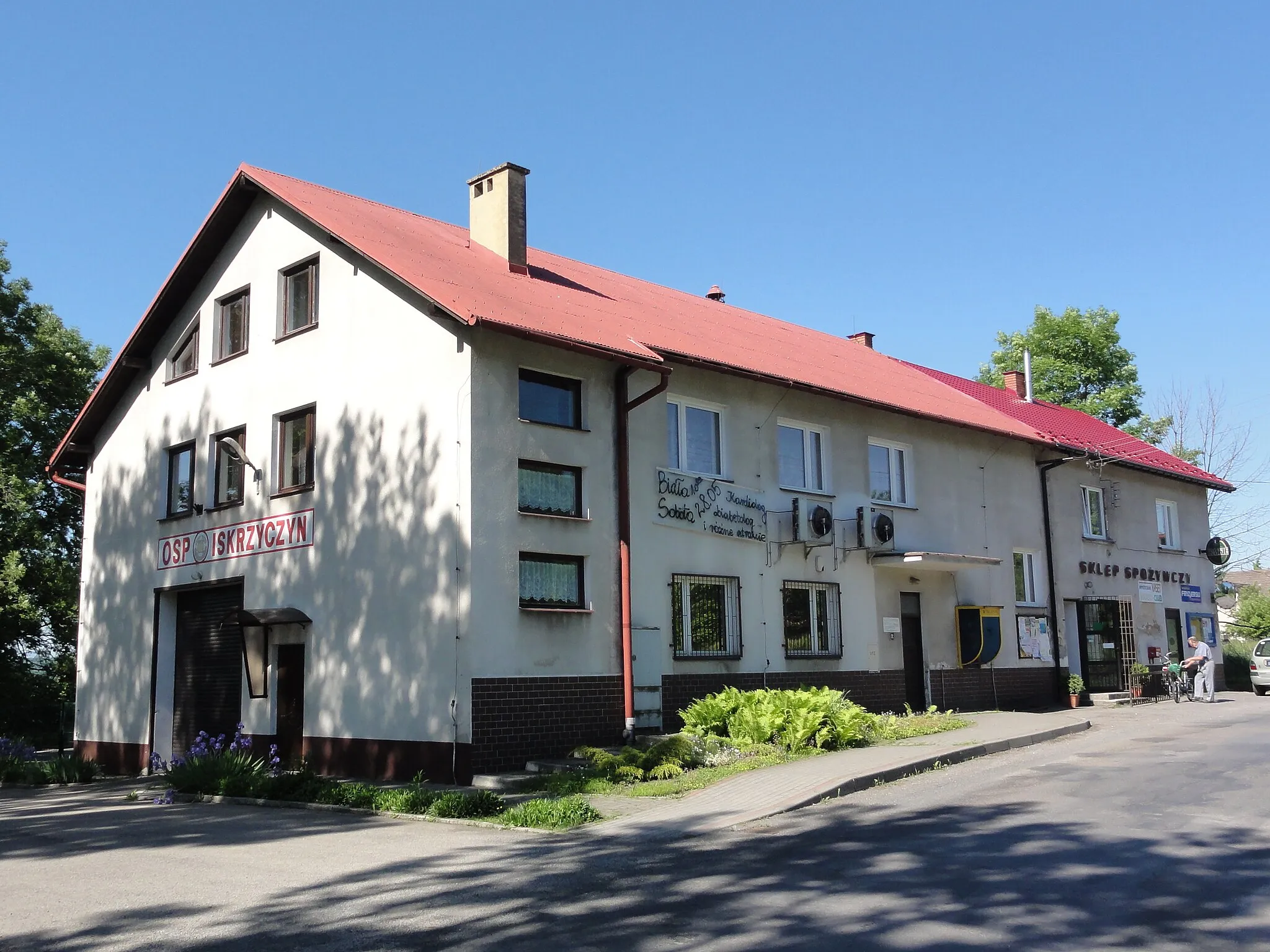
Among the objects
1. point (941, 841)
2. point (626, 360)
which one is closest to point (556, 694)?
point (626, 360)

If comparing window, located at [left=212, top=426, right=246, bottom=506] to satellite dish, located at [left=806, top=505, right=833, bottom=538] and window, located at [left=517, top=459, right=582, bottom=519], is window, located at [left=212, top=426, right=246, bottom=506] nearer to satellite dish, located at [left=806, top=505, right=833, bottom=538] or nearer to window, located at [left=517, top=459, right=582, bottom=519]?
window, located at [left=517, top=459, right=582, bottom=519]

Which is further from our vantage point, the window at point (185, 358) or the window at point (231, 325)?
the window at point (185, 358)

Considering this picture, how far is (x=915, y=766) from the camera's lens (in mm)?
14484

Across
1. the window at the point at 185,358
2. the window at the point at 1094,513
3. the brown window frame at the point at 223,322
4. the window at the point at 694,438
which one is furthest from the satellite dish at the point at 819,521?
the window at the point at 185,358

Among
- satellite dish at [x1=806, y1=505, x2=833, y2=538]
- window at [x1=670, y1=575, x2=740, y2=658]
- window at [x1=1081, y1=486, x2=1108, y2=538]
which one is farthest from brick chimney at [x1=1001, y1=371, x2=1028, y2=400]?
window at [x1=670, y1=575, x2=740, y2=658]

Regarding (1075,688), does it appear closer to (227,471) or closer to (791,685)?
(791,685)

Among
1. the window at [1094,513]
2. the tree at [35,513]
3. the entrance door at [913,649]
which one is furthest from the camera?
the tree at [35,513]

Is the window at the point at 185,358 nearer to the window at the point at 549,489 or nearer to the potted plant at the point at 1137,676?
the window at the point at 549,489

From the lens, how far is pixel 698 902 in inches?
314

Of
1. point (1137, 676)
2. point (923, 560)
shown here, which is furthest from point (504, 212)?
point (1137, 676)

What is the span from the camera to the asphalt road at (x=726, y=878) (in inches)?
282

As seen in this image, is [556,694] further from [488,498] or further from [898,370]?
[898,370]

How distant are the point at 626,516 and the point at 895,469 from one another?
766cm

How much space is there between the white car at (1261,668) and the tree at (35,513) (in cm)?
3232
